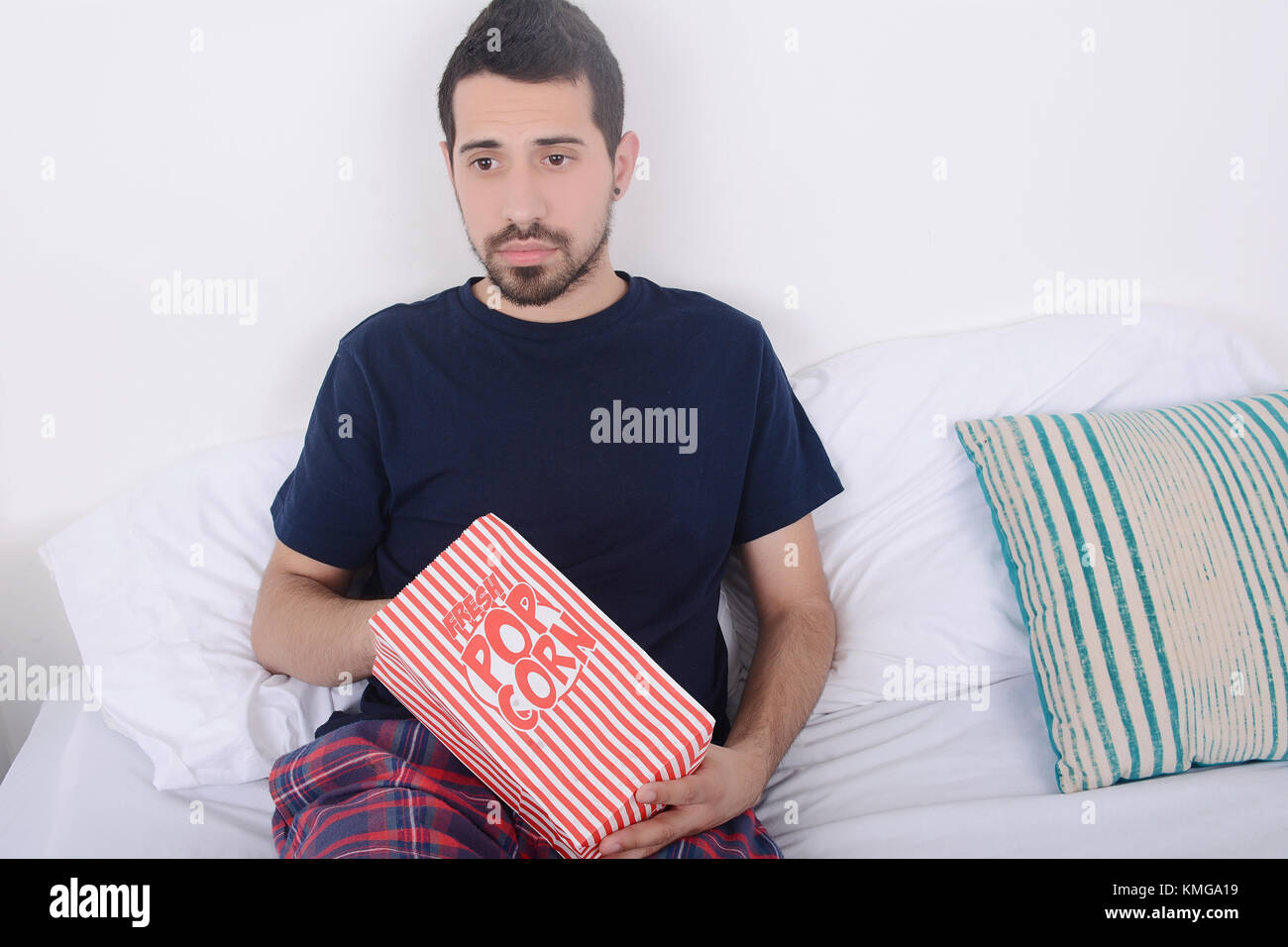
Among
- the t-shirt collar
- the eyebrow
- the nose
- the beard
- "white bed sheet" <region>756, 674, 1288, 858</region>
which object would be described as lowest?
"white bed sheet" <region>756, 674, 1288, 858</region>

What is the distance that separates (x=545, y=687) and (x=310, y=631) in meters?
0.37

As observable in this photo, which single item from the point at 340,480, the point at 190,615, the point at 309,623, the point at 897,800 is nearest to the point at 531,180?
the point at 340,480

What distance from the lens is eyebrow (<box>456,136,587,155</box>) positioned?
3.23ft

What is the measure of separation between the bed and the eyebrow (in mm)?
482

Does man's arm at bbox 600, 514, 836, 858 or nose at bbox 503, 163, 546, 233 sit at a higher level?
nose at bbox 503, 163, 546, 233

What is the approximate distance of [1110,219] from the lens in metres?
1.29

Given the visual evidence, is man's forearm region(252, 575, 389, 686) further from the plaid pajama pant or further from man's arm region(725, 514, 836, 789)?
man's arm region(725, 514, 836, 789)

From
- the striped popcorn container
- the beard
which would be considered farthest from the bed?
the beard

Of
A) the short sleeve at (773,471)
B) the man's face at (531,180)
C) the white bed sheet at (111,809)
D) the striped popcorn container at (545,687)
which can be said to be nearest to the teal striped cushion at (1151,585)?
the short sleeve at (773,471)

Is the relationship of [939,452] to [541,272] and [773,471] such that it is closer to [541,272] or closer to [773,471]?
[773,471]

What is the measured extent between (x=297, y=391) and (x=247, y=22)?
1.55ft

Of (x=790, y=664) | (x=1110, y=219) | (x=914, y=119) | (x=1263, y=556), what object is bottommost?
(x=790, y=664)
